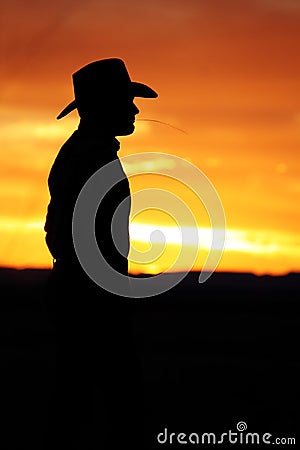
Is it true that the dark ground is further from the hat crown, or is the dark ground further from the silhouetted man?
the hat crown

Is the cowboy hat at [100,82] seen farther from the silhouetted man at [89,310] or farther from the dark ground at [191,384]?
the dark ground at [191,384]

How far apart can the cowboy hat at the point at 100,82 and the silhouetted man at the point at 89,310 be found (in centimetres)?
16

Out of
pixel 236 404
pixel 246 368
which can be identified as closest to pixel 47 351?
pixel 246 368

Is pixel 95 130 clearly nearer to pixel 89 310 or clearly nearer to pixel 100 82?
pixel 100 82

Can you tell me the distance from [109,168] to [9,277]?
88241mm

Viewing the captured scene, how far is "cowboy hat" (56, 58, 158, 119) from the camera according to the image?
659 centimetres

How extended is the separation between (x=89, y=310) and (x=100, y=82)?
3.86 ft

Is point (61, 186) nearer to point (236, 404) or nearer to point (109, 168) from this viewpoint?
point (109, 168)

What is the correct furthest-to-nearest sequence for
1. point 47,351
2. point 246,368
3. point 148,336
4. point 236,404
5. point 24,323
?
point 24,323 < point 148,336 < point 47,351 < point 246,368 < point 236,404

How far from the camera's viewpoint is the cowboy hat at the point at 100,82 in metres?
6.59

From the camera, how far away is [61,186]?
6.41 m

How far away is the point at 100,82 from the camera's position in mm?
6586

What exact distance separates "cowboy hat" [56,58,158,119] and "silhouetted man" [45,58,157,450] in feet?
0.54


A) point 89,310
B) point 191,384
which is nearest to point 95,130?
point 89,310
